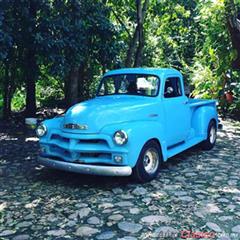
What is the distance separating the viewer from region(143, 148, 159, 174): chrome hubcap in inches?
241

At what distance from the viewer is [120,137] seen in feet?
18.4

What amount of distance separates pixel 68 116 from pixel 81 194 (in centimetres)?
Answer: 127

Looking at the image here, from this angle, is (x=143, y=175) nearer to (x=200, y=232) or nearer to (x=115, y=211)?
(x=115, y=211)

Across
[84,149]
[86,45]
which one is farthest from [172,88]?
[86,45]

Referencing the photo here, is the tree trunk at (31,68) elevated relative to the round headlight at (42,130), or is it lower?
elevated

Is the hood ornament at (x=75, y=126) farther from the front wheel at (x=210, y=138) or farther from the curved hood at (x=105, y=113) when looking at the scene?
the front wheel at (x=210, y=138)

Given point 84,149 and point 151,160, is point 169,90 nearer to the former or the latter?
point 151,160

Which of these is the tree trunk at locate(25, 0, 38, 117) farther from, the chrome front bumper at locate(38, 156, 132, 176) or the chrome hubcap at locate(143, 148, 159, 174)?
the chrome hubcap at locate(143, 148, 159, 174)

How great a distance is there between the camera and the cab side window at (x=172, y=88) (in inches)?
278

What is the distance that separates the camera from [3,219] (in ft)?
15.7

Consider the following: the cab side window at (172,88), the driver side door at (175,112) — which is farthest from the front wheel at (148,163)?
the cab side window at (172,88)

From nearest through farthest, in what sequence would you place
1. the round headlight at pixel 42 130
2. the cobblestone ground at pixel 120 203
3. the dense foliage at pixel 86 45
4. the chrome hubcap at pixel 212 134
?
the cobblestone ground at pixel 120 203 → the round headlight at pixel 42 130 → the chrome hubcap at pixel 212 134 → the dense foliage at pixel 86 45

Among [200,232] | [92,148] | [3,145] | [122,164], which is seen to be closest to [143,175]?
[122,164]

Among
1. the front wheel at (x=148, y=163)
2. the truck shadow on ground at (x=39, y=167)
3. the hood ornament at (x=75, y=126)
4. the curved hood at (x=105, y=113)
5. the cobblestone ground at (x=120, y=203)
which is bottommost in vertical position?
the cobblestone ground at (x=120, y=203)
